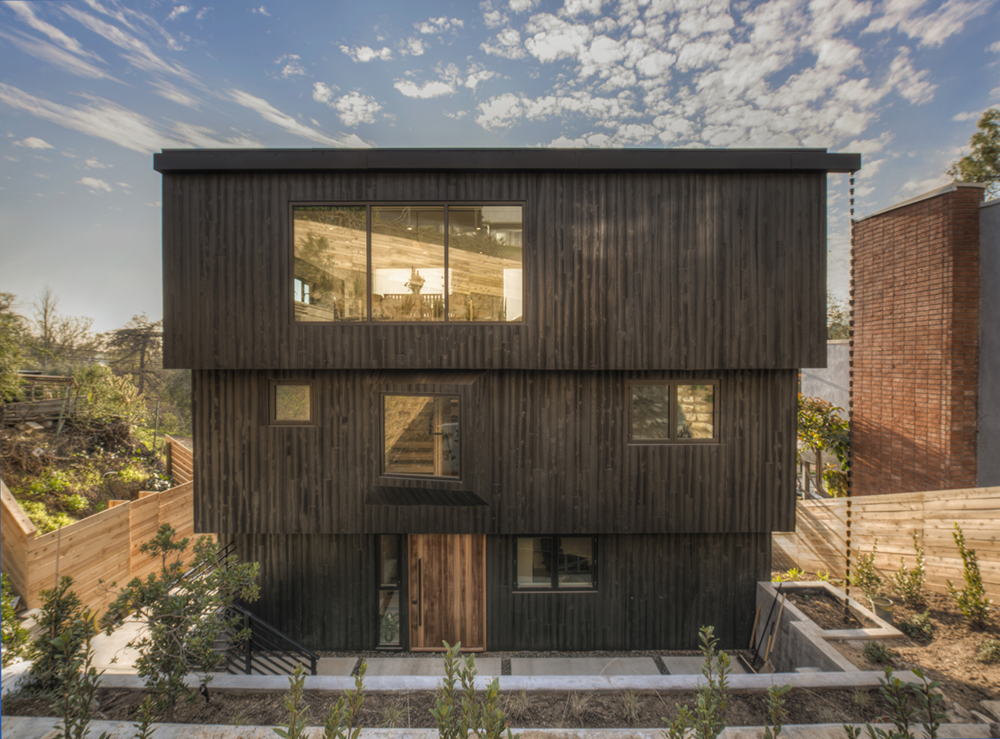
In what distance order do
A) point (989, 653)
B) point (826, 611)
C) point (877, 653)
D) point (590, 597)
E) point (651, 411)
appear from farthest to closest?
point (590, 597)
point (651, 411)
point (826, 611)
point (877, 653)
point (989, 653)

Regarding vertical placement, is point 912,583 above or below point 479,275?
below

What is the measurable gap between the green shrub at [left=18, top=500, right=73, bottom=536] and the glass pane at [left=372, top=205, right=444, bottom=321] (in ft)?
21.1

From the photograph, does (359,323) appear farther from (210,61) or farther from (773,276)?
(773,276)

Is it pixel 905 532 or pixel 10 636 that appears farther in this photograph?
pixel 905 532

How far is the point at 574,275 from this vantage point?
15.7 feet

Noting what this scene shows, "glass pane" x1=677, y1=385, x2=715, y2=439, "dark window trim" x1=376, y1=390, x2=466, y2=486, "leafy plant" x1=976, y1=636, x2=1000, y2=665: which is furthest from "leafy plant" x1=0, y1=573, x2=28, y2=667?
"leafy plant" x1=976, y1=636, x2=1000, y2=665

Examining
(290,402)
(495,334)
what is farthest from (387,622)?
(495,334)

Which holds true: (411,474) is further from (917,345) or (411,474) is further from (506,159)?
(917,345)

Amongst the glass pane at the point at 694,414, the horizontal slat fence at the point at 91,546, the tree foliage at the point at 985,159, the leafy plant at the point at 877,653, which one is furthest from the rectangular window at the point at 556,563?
the tree foliage at the point at 985,159

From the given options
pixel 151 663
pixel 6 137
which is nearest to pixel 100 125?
pixel 6 137

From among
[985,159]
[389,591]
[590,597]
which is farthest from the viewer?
[985,159]

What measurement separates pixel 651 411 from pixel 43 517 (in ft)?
32.8

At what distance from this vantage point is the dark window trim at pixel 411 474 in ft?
15.3

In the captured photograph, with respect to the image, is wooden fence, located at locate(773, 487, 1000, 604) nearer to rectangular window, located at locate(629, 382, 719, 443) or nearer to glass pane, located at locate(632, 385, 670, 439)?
rectangular window, located at locate(629, 382, 719, 443)
